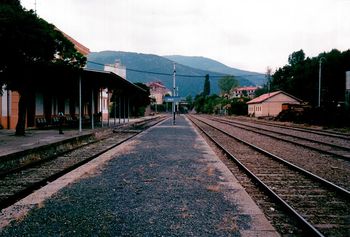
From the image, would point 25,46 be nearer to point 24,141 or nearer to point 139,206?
point 24,141

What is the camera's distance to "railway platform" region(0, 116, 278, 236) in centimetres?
488

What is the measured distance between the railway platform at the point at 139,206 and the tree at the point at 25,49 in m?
8.39

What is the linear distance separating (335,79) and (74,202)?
63459mm

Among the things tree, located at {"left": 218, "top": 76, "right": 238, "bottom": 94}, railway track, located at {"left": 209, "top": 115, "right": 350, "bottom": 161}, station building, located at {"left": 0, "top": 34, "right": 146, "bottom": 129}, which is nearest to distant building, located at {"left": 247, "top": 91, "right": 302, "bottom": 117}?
station building, located at {"left": 0, "top": 34, "right": 146, "bottom": 129}

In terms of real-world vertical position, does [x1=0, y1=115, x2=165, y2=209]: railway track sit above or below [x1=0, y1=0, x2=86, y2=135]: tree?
below

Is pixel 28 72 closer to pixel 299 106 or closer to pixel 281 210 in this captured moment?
pixel 281 210

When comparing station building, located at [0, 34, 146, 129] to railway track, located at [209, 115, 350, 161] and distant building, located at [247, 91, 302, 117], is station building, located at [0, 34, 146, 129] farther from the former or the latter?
distant building, located at [247, 91, 302, 117]

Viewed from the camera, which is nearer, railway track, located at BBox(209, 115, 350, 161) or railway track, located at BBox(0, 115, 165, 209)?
railway track, located at BBox(0, 115, 165, 209)

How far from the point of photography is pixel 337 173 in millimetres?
9492

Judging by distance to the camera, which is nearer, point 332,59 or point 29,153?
point 29,153

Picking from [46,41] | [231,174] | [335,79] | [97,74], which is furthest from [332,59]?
[231,174]

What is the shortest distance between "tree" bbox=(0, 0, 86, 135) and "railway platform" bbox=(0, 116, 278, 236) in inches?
330

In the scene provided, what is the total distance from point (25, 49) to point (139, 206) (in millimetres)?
12992

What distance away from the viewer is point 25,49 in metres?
16.5
